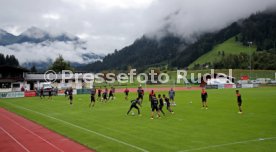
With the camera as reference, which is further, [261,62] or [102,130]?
[261,62]

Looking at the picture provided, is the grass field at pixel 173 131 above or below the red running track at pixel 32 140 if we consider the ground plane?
above

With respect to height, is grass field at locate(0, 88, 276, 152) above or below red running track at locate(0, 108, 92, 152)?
above

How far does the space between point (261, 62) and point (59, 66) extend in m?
90.0

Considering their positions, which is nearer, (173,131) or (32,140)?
(32,140)

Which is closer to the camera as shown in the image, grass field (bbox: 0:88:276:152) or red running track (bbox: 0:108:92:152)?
grass field (bbox: 0:88:276:152)

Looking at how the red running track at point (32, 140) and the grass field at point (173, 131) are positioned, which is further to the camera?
the red running track at point (32, 140)

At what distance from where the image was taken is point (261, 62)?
144m

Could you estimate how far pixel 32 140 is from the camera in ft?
59.9

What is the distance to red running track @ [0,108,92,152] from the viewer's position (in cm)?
1605

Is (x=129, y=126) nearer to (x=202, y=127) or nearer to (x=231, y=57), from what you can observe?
(x=202, y=127)

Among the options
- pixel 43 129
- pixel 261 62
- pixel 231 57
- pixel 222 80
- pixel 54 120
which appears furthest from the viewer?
pixel 231 57

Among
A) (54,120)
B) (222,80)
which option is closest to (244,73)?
(222,80)

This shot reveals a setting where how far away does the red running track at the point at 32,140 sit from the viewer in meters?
16.0

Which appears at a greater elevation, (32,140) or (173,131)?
(173,131)
